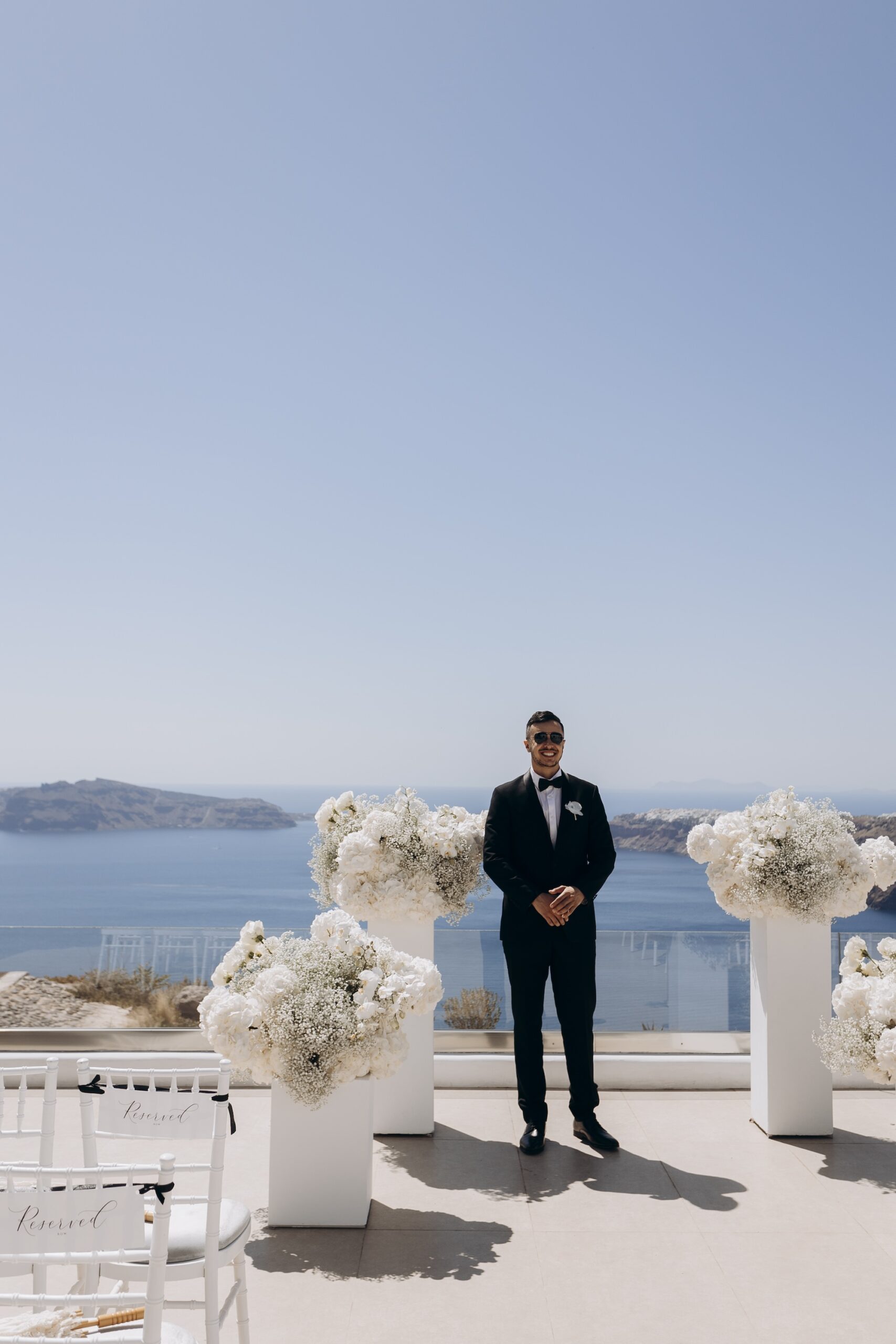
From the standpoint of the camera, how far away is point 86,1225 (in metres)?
1.43

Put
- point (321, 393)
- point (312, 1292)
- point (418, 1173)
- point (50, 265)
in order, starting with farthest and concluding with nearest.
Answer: point (321, 393) < point (50, 265) < point (418, 1173) < point (312, 1292)

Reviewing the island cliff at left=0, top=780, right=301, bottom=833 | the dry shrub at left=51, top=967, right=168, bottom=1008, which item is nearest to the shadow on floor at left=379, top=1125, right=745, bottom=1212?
the dry shrub at left=51, top=967, right=168, bottom=1008

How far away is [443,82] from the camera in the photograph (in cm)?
598

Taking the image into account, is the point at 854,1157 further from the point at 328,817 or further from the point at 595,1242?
the point at 328,817

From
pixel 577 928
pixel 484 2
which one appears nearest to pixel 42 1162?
pixel 577 928

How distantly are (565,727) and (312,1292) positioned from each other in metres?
2.55

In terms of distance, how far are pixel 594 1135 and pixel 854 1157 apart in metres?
1.13

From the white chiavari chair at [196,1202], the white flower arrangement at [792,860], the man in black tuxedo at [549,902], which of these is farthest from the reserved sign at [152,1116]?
the white flower arrangement at [792,860]

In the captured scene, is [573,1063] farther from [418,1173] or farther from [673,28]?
[673,28]

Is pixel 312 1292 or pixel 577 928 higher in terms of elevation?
pixel 577 928

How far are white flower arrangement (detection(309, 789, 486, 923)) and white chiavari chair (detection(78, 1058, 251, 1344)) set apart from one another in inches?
70.1

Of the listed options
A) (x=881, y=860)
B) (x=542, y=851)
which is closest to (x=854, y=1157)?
(x=881, y=860)

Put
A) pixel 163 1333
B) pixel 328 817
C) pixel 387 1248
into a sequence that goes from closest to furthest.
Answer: pixel 163 1333
pixel 387 1248
pixel 328 817

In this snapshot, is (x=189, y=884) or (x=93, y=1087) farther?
(x=189, y=884)
